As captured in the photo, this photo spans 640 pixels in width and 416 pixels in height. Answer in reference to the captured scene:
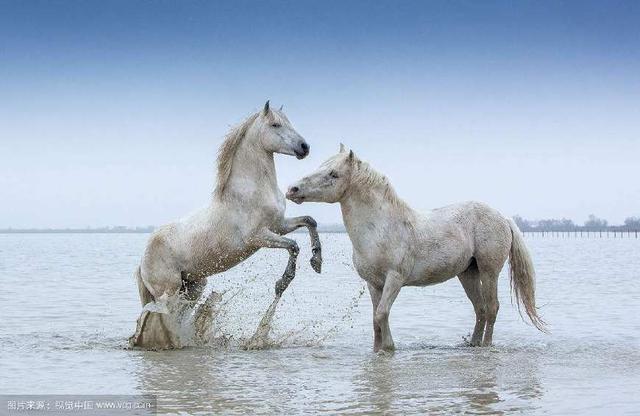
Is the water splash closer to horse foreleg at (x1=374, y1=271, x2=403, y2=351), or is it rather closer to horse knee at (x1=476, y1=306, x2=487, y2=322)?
horse foreleg at (x1=374, y1=271, x2=403, y2=351)

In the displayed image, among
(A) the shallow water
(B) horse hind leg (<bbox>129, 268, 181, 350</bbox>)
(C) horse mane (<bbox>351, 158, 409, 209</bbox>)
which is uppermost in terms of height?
(C) horse mane (<bbox>351, 158, 409, 209</bbox>)

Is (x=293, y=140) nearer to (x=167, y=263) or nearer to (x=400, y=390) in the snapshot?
(x=167, y=263)

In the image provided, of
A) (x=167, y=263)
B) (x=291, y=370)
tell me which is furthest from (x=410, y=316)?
(x=291, y=370)

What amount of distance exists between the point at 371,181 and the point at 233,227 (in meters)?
1.77

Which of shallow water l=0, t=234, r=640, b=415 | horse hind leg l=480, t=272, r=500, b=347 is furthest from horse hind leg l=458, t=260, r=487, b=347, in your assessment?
shallow water l=0, t=234, r=640, b=415

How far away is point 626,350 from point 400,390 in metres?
3.67

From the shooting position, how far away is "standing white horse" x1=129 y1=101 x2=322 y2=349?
10.1 metres

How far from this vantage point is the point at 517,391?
708cm

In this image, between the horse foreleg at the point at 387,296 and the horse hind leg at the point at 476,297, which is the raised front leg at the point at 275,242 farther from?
the horse hind leg at the point at 476,297

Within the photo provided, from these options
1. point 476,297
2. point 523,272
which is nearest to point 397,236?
point 476,297

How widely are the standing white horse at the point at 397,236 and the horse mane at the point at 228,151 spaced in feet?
4.59

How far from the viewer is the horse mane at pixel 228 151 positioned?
1034 cm

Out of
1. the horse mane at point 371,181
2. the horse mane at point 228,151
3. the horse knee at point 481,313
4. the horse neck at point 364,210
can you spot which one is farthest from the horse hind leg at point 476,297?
the horse mane at point 228,151

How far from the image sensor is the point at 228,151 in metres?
10.4
